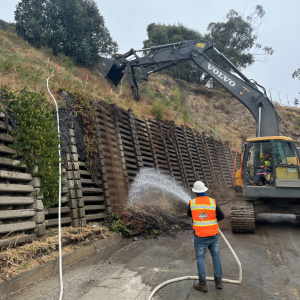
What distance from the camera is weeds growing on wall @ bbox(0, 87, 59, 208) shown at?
6.38 meters

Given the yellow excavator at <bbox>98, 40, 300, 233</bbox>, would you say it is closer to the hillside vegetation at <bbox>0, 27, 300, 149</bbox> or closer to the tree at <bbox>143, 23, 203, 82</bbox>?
the hillside vegetation at <bbox>0, 27, 300, 149</bbox>

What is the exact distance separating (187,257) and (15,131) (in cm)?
491

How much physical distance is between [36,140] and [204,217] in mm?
4315

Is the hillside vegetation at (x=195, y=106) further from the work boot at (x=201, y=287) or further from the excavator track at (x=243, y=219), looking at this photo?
the work boot at (x=201, y=287)

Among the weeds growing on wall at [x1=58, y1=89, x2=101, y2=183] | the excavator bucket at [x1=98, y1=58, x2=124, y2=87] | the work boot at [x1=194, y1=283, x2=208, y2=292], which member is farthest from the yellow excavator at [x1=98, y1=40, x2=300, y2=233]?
the excavator bucket at [x1=98, y1=58, x2=124, y2=87]

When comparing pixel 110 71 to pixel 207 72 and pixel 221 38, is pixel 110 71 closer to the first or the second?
pixel 207 72

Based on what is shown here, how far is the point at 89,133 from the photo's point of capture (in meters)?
9.27

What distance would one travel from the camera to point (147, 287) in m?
4.63

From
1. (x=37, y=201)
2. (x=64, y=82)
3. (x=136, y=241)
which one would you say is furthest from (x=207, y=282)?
(x=64, y=82)

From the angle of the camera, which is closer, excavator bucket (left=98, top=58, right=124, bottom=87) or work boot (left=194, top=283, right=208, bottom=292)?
work boot (left=194, top=283, right=208, bottom=292)

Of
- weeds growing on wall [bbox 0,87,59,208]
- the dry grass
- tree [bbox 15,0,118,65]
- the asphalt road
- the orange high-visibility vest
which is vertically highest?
tree [bbox 15,0,118,65]

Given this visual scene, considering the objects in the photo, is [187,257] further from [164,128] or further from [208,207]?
[164,128]

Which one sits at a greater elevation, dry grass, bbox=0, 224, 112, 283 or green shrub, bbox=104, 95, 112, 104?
green shrub, bbox=104, 95, 112, 104

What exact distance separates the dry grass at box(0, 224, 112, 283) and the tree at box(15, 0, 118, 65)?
57.3 feet
